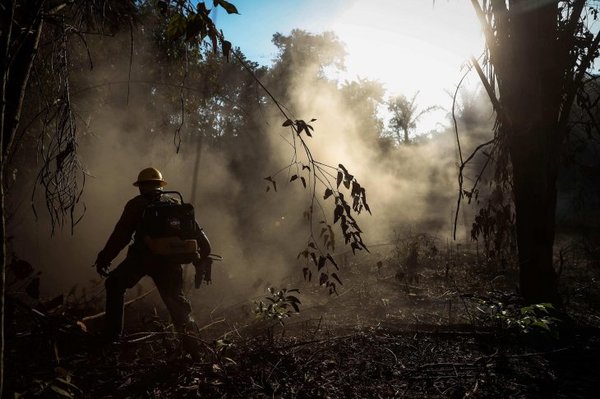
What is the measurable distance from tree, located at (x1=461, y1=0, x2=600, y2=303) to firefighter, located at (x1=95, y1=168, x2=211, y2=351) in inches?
129

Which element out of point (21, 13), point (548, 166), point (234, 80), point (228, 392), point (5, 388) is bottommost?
point (228, 392)

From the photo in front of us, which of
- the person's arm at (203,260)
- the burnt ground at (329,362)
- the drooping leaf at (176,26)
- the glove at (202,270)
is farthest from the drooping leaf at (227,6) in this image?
the glove at (202,270)

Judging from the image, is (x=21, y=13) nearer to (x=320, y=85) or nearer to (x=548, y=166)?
(x=548, y=166)

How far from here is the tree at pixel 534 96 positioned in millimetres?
3473

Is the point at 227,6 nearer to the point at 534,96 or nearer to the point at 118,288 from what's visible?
the point at 118,288

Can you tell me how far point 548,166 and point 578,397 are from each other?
2.38 metres

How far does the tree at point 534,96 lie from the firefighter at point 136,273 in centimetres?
328

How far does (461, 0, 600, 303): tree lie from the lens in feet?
11.4

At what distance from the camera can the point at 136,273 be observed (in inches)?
127

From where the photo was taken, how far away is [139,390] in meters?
2.30

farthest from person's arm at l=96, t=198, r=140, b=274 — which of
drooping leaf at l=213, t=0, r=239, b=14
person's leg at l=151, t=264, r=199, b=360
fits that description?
drooping leaf at l=213, t=0, r=239, b=14

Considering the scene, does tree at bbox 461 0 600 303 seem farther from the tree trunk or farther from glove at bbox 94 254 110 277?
glove at bbox 94 254 110 277

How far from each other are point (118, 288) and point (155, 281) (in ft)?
0.98

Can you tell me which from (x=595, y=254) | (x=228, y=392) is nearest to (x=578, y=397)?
(x=228, y=392)
